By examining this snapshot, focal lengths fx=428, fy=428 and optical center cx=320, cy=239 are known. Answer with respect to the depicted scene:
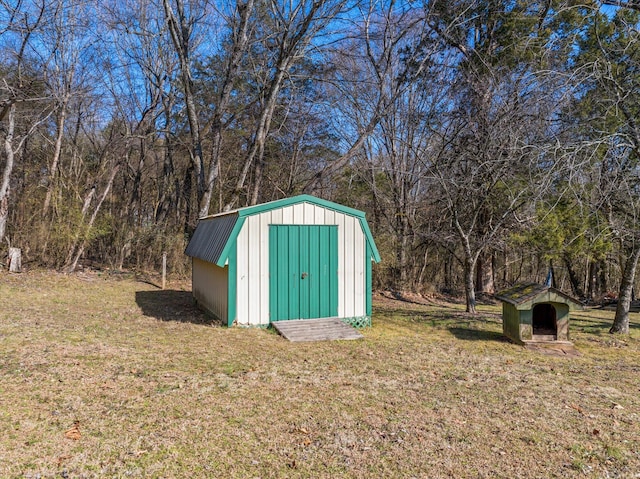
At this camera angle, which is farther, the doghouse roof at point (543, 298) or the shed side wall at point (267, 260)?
the shed side wall at point (267, 260)

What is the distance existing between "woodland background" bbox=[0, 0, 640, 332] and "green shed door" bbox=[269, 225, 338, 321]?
9.12 feet

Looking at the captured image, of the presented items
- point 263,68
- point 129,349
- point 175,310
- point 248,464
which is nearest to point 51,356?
point 129,349

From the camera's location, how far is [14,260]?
13.1m

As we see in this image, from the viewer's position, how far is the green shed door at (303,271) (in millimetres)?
7750

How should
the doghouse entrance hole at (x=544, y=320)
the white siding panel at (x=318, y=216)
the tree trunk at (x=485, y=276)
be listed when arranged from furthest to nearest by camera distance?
1. the tree trunk at (x=485, y=276)
2. the white siding panel at (x=318, y=216)
3. the doghouse entrance hole at (x=544, y=320)

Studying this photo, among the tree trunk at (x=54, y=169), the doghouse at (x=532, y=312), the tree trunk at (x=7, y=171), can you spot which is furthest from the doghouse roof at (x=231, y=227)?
the tree trunk at (x=7, y=171)

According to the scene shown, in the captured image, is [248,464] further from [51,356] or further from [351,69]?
[351,69]

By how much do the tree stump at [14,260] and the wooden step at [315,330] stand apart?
10.1m

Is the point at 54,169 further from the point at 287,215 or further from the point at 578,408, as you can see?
the point at 578,408

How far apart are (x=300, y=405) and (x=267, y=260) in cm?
384

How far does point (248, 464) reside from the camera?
3039 mm

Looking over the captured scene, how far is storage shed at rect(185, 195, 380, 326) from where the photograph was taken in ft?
24.7

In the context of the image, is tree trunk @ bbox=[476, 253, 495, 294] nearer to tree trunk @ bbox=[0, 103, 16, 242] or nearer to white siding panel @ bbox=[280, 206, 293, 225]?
white siding panel @ bbox=[280, 206, 293, 225]

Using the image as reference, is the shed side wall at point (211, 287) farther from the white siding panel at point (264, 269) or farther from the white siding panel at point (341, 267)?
the white siding panel at point (341, 267)
